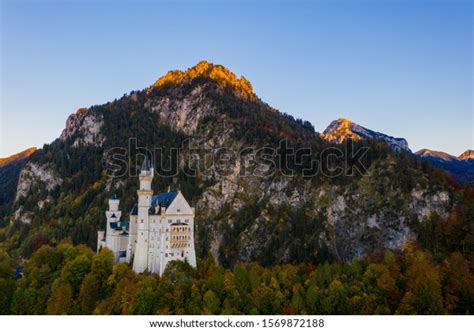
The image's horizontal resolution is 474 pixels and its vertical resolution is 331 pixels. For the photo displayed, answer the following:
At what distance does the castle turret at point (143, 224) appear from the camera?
265 ft

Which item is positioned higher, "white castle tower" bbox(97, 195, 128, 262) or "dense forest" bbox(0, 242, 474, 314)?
"white castle tower" bbox(97, 195, 128, 262)

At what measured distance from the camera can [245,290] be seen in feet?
237

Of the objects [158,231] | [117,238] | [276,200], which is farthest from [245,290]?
[276,200]

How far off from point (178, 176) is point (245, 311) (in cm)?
11779

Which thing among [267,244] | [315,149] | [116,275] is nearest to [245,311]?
[116,275]

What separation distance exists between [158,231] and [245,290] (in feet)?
54.6

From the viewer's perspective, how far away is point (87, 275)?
80250mm

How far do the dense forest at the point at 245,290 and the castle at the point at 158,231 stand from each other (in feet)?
6.85

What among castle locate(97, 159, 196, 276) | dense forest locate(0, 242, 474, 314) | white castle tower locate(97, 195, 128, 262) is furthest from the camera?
white castle tower locate(97, 195, 128, 262)

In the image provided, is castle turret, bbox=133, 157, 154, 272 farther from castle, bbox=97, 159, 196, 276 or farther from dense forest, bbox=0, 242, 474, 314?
dense forest, bbox=0, 242, 474, 314

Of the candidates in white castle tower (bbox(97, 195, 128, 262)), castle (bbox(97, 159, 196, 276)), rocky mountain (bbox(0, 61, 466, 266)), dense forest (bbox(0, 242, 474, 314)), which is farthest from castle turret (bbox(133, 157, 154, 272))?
rocky mountain (bbox(0, 61, 466, 266))

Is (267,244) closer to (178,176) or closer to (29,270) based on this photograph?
(178,176)

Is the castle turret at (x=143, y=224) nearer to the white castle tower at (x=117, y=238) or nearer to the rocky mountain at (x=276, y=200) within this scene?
the white castle tower at (x=117, y=238)

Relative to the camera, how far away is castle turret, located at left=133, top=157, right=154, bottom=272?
80.8 metres
